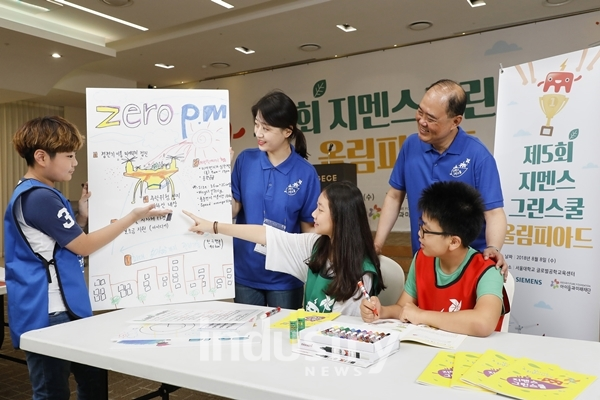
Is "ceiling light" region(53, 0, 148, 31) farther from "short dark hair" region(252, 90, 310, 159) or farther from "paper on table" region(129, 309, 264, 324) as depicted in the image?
"paper on table" region(129, 309, 264, 324)

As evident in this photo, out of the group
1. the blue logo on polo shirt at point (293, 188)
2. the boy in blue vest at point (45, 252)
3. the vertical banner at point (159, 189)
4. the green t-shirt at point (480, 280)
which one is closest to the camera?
the green t-shirt at point (480, 280)

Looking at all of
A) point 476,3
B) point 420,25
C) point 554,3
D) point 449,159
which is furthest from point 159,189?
point 554,3

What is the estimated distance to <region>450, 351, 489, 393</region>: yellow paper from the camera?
0.98 metres

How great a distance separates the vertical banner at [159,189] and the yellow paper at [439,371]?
1009mm

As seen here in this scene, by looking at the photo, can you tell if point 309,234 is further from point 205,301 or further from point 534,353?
point 534,353

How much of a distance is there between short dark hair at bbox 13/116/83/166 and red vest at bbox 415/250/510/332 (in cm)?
129

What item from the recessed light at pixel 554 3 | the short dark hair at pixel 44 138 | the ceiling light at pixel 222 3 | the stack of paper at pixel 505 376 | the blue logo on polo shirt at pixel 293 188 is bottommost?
the stack of paper at pixel 505 376

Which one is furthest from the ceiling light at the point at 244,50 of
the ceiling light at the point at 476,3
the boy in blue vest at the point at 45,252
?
the boy in blue vest at the point at 45,252

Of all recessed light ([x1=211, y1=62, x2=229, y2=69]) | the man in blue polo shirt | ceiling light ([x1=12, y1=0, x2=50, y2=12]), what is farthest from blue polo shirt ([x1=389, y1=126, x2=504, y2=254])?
recessed light ([x1=211, y1=62, x2=229, y2=69])

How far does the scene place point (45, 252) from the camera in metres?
1.58

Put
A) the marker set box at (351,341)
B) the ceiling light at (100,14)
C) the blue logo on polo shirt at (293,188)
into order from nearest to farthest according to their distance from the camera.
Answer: the marker set box at (351,341) → the blue logo on polo shirt at (293,188) → the ceiling light at (100,14)

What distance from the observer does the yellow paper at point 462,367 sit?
98 cm

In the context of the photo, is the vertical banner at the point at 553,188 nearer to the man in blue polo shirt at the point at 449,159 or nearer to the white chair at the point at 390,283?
the man in blue polo shirt at the point at 449,159

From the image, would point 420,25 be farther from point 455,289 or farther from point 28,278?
point 28,278
